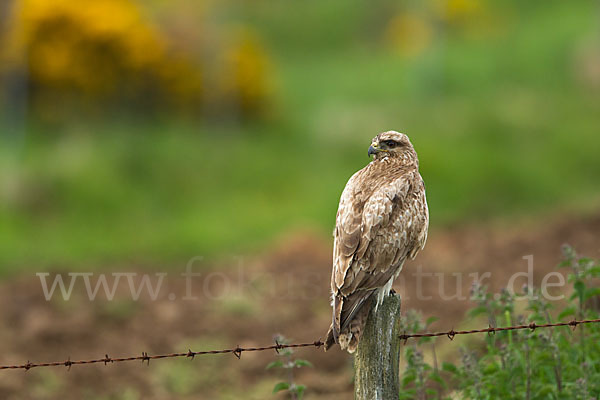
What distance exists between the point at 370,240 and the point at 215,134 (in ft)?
63.3

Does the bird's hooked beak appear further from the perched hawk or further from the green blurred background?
the green blurred background

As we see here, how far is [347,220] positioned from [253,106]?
20326 millimetres

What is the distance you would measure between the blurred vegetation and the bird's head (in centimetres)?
1220

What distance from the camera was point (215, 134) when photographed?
24656 millimetres

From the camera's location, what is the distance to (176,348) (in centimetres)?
1203

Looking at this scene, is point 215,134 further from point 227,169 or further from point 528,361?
point 528,361

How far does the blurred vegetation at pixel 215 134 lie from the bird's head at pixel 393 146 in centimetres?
1220

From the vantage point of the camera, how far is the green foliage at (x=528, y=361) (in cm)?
610

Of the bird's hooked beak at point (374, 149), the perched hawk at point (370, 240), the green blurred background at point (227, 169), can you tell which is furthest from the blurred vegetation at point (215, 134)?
the perched hawk at point (370, 240)

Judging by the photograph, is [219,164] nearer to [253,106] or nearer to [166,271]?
[253,106]

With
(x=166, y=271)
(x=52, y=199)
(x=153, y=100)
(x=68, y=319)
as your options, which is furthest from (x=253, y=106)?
(x=68, y=319)

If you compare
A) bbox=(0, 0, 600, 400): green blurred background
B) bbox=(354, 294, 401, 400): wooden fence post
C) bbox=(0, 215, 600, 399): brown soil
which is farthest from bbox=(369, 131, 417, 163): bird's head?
bbox=(0, 0, 600, 400): green blurred background

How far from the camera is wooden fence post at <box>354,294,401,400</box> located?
203 inches

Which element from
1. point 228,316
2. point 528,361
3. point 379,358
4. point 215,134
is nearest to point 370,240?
point 379,358
